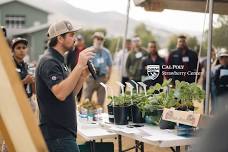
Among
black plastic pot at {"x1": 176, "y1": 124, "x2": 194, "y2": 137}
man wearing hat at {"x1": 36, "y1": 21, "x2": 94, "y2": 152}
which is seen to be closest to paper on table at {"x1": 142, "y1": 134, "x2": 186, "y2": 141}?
black plastic pot at {"x1": 176, "y1": 124, "x2": 194, "y2": 137}

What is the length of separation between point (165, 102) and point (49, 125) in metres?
1.11

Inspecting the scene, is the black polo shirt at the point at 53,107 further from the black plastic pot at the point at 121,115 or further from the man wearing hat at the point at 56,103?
the black plastic pot at the point at 121,115

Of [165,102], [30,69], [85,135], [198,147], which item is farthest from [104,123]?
[198,147]

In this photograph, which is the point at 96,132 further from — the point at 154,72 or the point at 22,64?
the point at 22,64

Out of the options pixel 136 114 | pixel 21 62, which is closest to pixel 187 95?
pixel 136 114

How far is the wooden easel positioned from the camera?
1645 millimetres

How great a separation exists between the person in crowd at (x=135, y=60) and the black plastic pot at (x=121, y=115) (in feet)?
14.6

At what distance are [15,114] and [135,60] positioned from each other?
7.36 metres

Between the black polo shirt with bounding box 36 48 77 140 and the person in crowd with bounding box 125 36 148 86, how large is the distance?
209 inches

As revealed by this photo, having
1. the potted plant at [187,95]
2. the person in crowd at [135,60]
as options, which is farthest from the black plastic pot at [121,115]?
the person in crowd at [135,60]

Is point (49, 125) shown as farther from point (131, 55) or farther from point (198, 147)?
point (131, 55)

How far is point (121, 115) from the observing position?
3.98 m

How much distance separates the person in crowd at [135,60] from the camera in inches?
342

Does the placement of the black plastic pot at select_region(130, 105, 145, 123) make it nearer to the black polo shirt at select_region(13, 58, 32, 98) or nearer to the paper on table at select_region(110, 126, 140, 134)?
the paper on table at select_region(110, 126, 140, 134)
